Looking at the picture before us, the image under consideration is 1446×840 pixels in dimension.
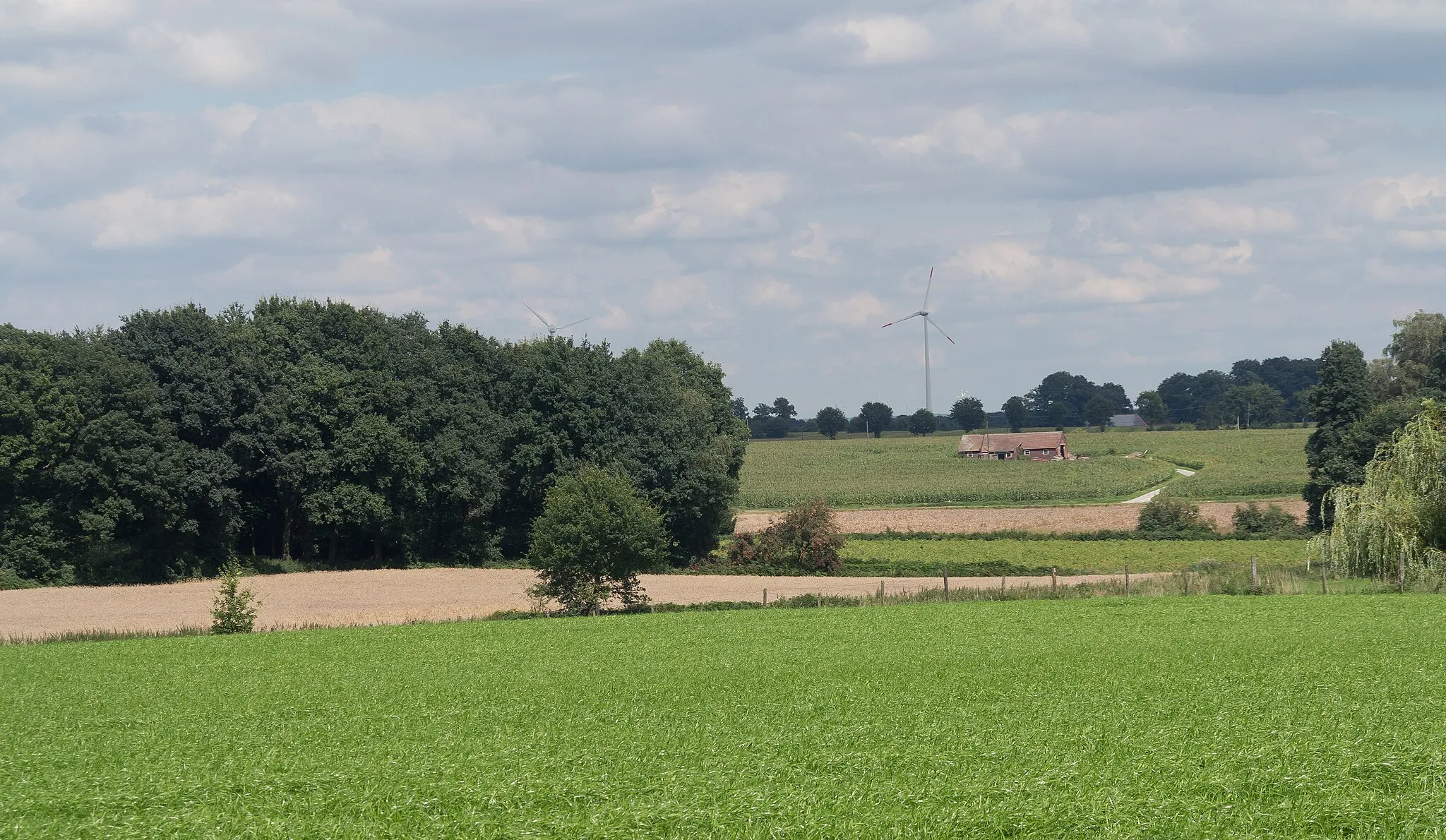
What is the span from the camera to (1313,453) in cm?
Answer: 8912

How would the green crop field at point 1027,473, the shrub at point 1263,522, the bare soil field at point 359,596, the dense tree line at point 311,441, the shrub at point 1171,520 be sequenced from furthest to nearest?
1. the green crop field at point 1027,473
2. the shrub at point 1171,520
3. the shrub at point 1263,522
4. the dense tree line at point 311,441
5. the bare soil field at point 359,596

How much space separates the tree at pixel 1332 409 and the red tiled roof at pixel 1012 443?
8057 centimetres

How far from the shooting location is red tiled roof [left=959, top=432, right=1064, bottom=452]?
171875 mm

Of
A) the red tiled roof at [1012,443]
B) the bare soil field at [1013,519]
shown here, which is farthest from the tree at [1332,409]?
the red tiled roof at [1012,443]

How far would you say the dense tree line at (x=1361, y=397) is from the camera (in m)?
82.6

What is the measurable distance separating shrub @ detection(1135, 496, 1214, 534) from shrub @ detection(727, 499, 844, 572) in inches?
1003

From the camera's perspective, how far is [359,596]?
63.8 metres

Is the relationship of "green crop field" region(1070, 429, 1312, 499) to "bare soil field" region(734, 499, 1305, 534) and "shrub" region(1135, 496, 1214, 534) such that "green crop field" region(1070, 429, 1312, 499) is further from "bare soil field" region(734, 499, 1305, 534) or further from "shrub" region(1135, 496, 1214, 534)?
"shrub" region(1135, 496, 1214, 534)

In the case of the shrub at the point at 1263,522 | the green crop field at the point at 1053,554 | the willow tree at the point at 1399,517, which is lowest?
the green crop field at the point at 1053,554

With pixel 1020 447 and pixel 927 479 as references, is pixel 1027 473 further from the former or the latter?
pixel 1020 447

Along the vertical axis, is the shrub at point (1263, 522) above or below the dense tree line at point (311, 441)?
below

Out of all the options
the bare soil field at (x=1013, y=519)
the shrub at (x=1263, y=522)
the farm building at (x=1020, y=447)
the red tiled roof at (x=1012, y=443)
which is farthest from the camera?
the red tiled roof at (x=1012, y=443)

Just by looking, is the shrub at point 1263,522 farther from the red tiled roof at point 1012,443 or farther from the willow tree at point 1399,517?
the red tiled roof at point 1012,443

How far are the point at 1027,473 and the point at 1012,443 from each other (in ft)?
92.0
